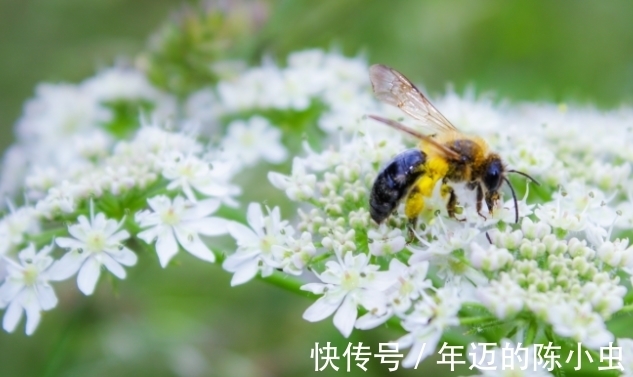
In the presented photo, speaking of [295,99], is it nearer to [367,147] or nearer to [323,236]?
[367,147]

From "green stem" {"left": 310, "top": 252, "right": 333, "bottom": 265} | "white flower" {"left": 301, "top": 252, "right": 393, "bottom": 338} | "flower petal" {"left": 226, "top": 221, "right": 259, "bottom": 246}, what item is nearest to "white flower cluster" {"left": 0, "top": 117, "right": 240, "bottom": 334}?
"flower petal" {"left": 226, "top": 221, "right": 259, "bottom": 246}

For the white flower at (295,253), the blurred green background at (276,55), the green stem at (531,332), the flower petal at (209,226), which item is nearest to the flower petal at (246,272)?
the white flower at (295,253)

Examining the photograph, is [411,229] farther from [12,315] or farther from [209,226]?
[12,315]

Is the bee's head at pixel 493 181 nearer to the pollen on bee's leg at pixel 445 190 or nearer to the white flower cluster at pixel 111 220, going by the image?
the pollen on bee's leg at pixel 445 190

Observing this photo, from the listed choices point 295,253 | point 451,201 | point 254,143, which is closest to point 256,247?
point 295,253

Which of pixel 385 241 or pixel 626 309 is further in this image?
pixel 385 241

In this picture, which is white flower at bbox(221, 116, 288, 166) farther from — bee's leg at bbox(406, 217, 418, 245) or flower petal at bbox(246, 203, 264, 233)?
bee's leg at bbox(406, 217, 418, 245)
